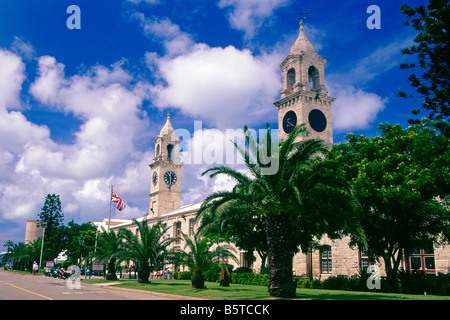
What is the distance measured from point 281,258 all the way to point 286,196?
9.67 ft

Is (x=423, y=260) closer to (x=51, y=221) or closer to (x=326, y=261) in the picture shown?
(x=326, y=261)

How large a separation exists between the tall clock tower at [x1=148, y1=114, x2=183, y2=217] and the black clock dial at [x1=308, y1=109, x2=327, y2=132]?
37.0 meters

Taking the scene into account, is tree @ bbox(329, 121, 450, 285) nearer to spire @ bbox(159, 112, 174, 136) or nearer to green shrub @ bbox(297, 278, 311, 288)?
green shrub @ bbox(297, 278, 311, 288)

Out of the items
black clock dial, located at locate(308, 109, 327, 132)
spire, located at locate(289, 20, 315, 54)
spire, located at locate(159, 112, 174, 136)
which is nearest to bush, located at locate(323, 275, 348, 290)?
black clock dial, located at locate(308, 109, 327, 132)

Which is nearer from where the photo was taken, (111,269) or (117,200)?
(111,269)

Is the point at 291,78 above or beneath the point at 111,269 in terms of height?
above

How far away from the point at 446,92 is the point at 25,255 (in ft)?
255

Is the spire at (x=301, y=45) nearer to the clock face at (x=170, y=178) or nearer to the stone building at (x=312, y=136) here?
the stone building at (x=312, y=136)

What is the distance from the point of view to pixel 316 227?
21.0 metres

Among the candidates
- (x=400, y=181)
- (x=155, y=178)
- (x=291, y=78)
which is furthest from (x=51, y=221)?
(x=400, y=181)

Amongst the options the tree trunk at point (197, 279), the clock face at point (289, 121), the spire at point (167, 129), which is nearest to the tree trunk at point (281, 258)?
the tree trunk at point (197, 279)

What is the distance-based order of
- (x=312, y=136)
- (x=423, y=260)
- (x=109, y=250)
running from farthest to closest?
(x=312, y=136), (x=109, y=250), (x=423, y=260)

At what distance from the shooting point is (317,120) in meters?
43.9

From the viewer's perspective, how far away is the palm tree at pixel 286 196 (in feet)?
55.2
